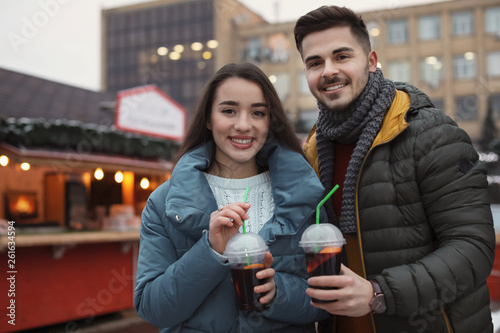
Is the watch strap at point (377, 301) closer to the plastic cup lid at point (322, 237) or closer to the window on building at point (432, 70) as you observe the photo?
the plastic cup lid at point (322, 237)

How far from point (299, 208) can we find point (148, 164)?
6.74m

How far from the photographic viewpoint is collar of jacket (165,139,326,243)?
1.75 m

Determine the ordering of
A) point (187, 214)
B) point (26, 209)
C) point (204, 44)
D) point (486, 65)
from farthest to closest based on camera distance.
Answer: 1. point (204, 44)
2. point (486, 65)
3. point (26, 209)
4. point (187, 214)

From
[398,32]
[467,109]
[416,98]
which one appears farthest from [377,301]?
[398,32]

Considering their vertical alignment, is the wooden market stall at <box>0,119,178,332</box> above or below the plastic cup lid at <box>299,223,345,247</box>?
below

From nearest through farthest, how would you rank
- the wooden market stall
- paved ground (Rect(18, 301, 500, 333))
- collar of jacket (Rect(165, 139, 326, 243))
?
1. collar of jacket (Rect(165, 139, 326, 243))
2. the wooden market stall
3. paved ground (Rect(18, 301, 500, 333))

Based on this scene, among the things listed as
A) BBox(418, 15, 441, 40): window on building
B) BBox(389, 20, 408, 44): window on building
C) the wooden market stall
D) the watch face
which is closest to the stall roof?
the wooden market stall

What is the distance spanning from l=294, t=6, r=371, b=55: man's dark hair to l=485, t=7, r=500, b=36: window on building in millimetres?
28226

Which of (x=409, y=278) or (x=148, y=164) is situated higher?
(x=148, y=164)

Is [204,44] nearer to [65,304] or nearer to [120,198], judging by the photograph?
[120,198]

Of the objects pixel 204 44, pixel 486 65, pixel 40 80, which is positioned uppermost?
pixel 204 44

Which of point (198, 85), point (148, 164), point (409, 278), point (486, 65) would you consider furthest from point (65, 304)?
point (198, 85)

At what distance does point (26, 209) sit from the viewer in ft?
32.1

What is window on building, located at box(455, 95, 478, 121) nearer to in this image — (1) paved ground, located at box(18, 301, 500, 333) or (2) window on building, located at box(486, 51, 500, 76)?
(2) window on building, located at box(486, 51, 500, 76)
